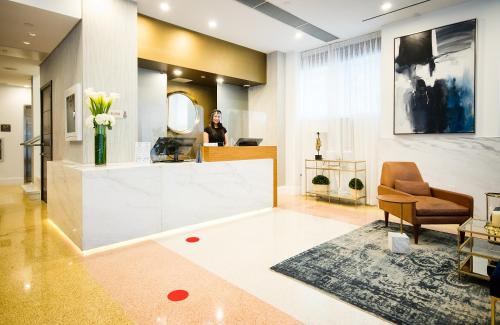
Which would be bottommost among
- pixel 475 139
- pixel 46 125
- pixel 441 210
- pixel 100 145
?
pixel 441 210

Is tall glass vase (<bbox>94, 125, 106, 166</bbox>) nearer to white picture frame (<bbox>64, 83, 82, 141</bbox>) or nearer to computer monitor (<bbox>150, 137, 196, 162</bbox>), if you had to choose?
white picture frame (<bbox>64, 83, 82, 141</bbox>)

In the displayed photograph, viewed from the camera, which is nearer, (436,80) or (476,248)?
(476,248)

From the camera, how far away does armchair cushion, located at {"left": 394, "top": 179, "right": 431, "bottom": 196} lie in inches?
164

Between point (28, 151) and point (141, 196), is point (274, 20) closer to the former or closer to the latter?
point (141, 196)

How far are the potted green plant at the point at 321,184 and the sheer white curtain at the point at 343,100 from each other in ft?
1.75

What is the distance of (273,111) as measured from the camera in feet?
22.5

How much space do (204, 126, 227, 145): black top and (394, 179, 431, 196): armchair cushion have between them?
10.7 ft

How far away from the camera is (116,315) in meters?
2.09

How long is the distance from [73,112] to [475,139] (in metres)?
6.03

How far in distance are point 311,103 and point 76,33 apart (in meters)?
4.72

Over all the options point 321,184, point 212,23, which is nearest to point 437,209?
point 321,184

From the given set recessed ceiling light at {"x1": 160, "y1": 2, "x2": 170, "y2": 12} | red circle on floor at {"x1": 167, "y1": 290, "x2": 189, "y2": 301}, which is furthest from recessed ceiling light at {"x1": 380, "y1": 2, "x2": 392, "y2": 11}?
red circle on floor at {"x1": 167, "y1": 290, "x2": 189, "y2": 301}

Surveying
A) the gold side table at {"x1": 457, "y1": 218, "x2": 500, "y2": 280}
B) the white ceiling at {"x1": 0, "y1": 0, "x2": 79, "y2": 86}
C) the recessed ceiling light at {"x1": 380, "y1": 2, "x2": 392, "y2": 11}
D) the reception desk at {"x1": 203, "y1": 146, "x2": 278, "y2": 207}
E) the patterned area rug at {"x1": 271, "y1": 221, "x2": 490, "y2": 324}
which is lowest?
the patterned area rug at {"x1": 271, "y1": 221, "x2": 490, "y2": 324}

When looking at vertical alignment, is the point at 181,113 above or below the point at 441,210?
above
